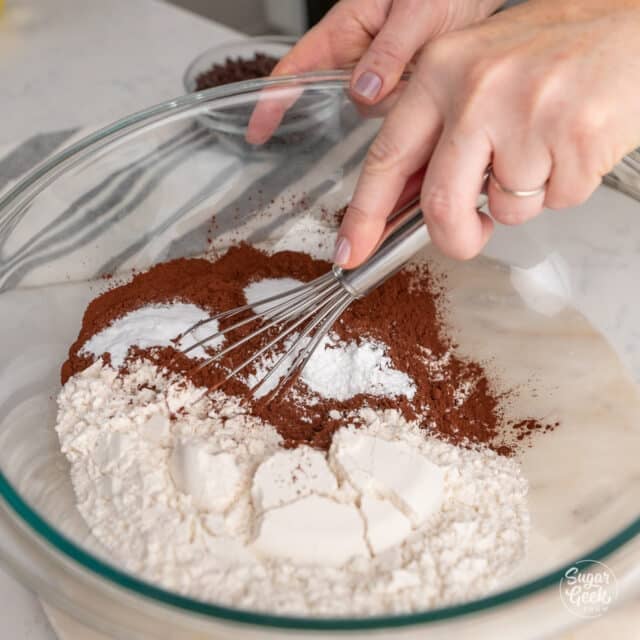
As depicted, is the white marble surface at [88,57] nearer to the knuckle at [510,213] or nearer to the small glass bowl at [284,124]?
the small glass bowl at [284,124]

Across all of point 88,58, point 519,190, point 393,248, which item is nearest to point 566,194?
point 519,190

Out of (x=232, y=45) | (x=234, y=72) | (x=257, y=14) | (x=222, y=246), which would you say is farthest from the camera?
(x=257, y=14)

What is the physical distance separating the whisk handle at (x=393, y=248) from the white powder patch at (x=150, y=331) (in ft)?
0.62

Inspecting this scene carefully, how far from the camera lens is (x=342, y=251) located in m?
0.81

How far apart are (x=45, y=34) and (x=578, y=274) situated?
49.0 inches

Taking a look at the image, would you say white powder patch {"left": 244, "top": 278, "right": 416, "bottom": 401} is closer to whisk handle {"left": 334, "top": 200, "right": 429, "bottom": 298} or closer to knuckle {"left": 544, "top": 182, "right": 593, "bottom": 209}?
whisk handle {"left": 334, "top": 200, "right": 429, "bottom": 298}

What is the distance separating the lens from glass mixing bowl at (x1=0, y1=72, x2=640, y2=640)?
0.62m

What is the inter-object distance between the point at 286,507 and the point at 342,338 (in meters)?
0.27

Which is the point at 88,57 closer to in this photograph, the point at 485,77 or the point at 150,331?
the point at 150,331

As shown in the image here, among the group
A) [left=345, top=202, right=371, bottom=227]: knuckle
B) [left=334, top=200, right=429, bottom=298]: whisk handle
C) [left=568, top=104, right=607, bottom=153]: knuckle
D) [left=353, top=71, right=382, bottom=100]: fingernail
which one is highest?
[left=353, top=71, right=382, bottom=100]: fingernail

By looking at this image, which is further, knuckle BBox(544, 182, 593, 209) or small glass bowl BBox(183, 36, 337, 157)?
small glass bowl BBox(183, 36, 337, 157)

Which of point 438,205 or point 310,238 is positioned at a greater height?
point 310,238

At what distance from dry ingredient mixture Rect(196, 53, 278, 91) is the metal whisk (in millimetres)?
554

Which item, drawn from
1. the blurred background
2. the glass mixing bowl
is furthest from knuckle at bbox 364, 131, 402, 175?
the blurred background
